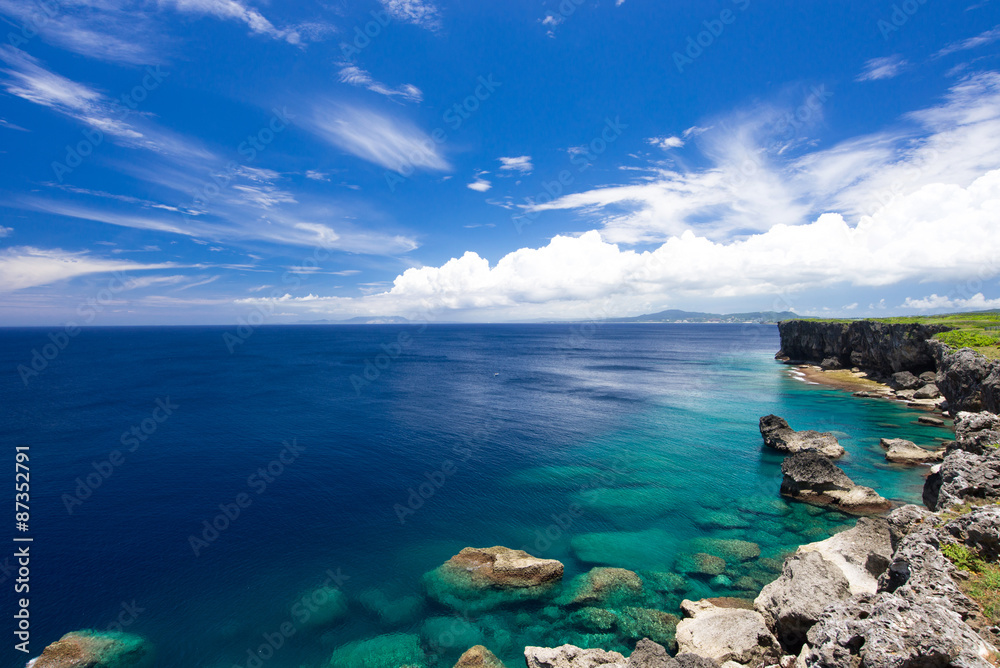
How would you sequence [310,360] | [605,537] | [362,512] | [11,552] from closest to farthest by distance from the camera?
1. [11,552]
2. [605,537]
3. [362,512]
4. [310,360]

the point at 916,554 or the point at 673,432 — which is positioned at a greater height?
the point at 916,554

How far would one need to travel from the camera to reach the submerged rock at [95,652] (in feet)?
68.1

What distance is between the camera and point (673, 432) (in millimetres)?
58062

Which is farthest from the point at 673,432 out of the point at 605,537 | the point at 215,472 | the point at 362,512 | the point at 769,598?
the point at 215,472

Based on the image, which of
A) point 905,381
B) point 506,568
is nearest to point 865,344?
point 905,381

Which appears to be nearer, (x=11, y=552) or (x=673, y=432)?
(x=11, y=552)

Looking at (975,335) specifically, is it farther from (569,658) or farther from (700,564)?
(569,658)

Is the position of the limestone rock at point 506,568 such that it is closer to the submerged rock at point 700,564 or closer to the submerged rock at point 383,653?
the submerged rock at point 383,653

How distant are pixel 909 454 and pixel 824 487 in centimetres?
1572

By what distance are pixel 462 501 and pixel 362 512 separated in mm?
8726

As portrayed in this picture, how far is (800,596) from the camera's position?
20125mm

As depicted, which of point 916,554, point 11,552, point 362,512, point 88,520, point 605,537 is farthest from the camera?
point 362,512

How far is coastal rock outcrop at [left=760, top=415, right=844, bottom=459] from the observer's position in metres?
46.0

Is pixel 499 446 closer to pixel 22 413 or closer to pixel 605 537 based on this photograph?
pixel 605 537
